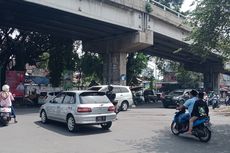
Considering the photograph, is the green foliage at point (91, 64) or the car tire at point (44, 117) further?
the green foliage at point (91, 64)

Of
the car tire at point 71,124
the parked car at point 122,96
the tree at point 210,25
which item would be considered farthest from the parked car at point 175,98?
the car tire at point 71,124

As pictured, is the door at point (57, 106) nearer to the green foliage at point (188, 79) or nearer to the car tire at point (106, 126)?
the car tire at point (106, 126)

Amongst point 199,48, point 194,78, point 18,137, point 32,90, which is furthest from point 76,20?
point 194,78

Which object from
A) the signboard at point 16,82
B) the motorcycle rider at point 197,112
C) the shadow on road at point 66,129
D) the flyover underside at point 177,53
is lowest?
the shadow on road at point 66,129

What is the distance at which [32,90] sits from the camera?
2761 centimetres

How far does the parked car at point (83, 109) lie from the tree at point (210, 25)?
4919mm

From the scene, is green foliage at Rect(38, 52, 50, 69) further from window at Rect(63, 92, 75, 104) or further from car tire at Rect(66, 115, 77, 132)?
car tire at Rect(66, 115, 77, 132)

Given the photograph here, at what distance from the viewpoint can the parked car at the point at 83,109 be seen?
40.1 ft

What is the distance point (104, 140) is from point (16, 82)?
61.0ft

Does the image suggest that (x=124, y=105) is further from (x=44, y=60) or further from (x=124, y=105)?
(x=44, y=60)

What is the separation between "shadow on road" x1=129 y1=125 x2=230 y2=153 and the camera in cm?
975

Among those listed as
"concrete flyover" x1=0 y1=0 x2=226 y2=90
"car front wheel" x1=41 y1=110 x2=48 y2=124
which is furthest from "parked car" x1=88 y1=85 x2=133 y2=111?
"car front wheel" x1=41 y1=110 x2=48 y2=124

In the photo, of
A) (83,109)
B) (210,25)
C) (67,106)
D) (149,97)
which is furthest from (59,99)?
(149,97)

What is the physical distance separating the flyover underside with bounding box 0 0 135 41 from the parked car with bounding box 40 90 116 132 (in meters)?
10.3
